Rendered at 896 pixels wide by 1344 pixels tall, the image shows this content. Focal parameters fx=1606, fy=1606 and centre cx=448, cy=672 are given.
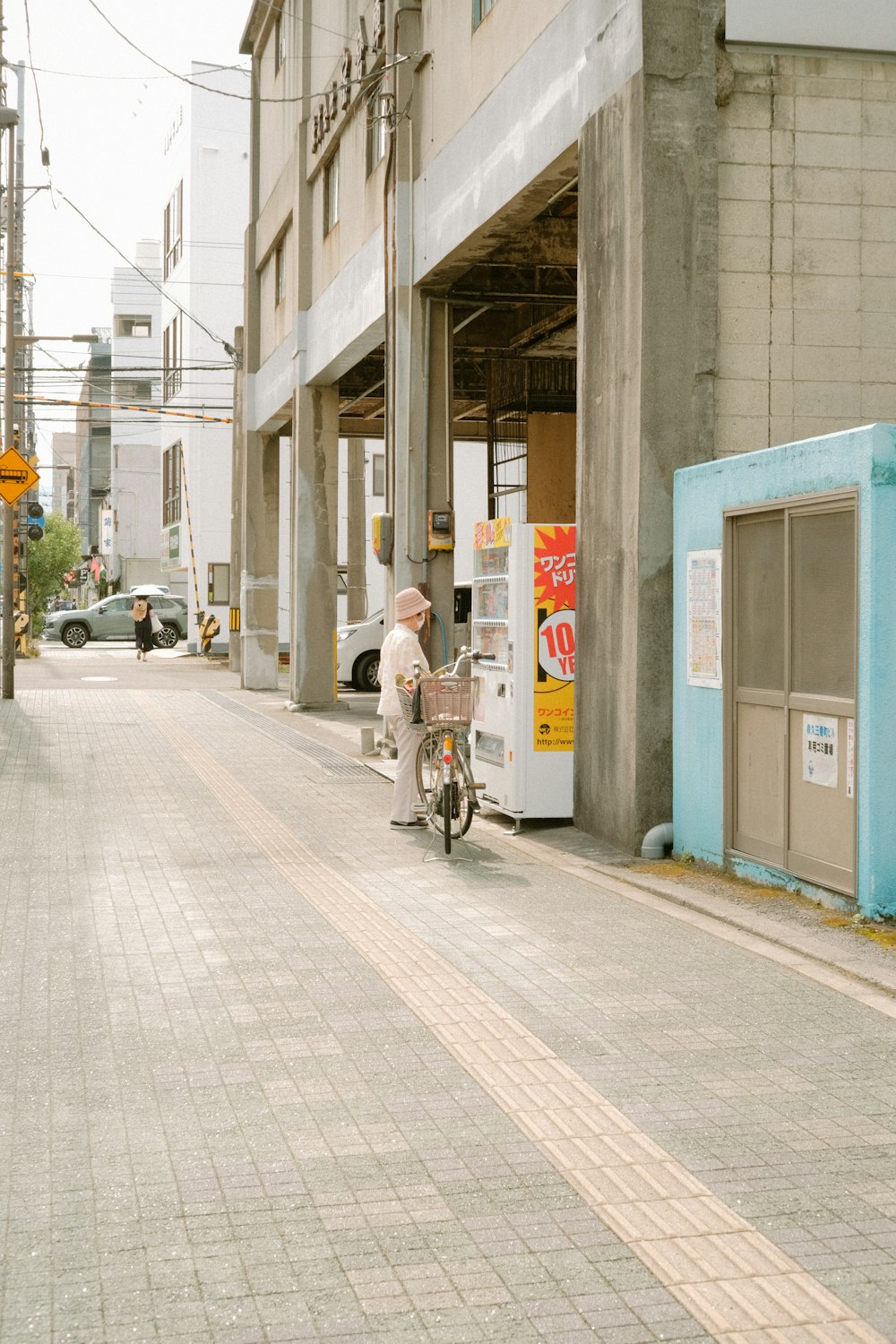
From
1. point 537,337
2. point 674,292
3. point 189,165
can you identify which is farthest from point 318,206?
point 189,165

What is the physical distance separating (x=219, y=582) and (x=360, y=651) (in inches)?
744

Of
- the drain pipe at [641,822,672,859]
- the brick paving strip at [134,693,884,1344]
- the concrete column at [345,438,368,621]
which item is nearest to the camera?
the brick paving strip at [134,693,884,1344]

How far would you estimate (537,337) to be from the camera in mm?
20688

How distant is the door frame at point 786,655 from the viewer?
826cm

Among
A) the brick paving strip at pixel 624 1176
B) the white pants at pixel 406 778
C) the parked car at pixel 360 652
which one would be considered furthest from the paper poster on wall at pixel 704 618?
the parked car at pixel 360 652

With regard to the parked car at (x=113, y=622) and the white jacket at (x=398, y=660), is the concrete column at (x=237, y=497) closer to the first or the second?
the parked car at (x=113, y=622)

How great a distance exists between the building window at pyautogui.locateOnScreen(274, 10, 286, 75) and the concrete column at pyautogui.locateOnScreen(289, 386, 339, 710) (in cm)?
665

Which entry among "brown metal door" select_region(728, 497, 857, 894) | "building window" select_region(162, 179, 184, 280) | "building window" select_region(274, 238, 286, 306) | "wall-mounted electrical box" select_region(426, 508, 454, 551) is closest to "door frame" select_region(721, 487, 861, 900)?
A: "brown metal door" select_region(728, 497, 857, 894)

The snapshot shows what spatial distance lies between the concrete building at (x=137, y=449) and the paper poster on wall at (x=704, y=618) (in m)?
63.4

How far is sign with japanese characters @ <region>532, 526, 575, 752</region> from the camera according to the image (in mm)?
11773

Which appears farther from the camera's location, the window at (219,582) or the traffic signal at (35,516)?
the window at (219,582)

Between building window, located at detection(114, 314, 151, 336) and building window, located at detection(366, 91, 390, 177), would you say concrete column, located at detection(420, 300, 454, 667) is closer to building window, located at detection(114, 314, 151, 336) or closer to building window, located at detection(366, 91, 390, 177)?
building window, located at detection(366, 91, 390, 177)

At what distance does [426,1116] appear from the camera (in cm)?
521

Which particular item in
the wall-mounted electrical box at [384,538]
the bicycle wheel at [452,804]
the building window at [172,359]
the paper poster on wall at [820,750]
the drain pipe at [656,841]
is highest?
the building window at [172,359]
